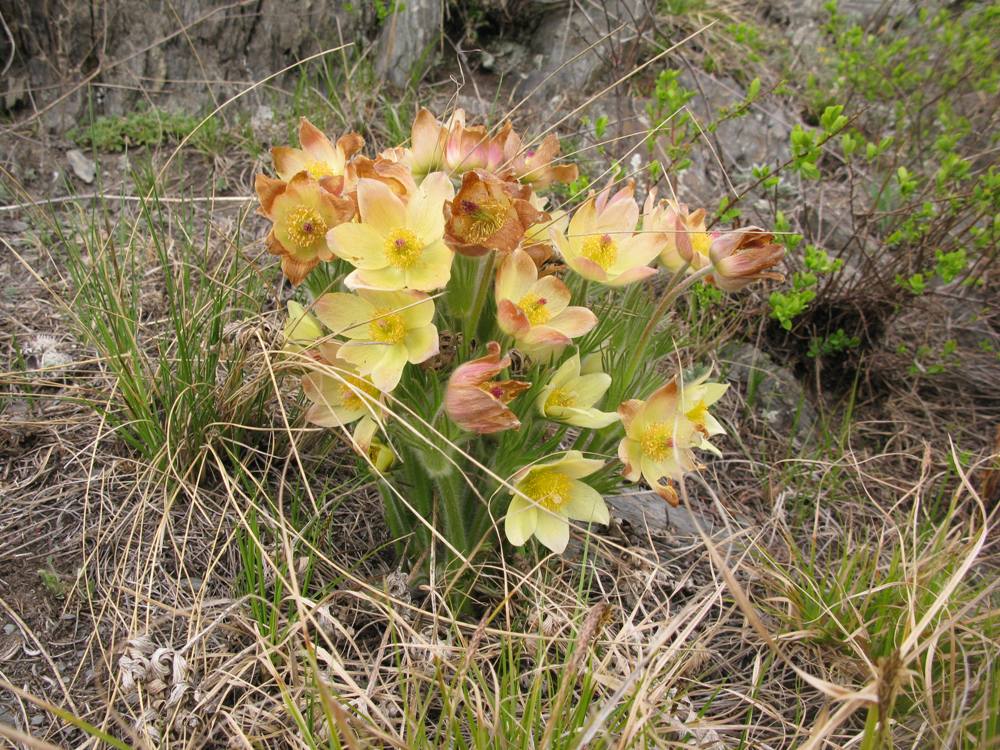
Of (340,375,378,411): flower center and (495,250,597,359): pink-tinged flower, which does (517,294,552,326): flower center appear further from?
(340,375,378,411): flower center

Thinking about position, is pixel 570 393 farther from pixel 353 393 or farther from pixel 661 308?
pixel 353 393

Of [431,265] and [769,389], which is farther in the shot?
[769,389]

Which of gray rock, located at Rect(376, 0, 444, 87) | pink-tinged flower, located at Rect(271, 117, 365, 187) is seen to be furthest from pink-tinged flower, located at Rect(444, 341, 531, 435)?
gray rock, located at Rect(376, 0, 444, 87)

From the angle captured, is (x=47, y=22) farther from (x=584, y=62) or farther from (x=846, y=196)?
(x=846, y=196)

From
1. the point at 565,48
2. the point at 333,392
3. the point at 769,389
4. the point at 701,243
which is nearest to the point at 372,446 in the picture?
the point at 333,392

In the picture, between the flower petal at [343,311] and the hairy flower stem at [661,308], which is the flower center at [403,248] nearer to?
the flower petal at [343,311]
